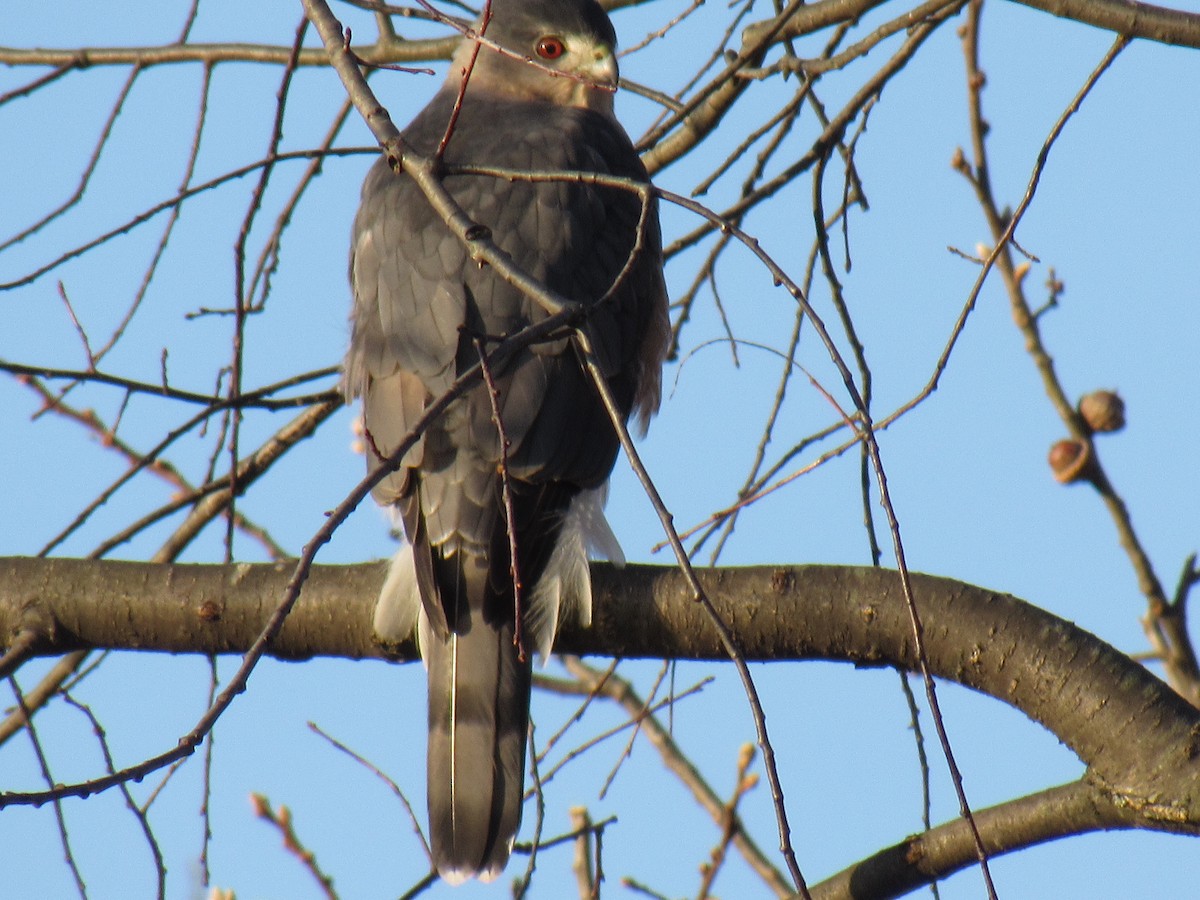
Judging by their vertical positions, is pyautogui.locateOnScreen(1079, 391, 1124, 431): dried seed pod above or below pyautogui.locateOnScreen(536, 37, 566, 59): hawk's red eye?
below

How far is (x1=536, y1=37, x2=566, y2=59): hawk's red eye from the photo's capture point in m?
5.29

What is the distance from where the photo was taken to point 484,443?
3547mm

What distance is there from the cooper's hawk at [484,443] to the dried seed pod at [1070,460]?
→ 1287mm

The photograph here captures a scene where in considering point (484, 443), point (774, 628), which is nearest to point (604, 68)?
point (484, 443)

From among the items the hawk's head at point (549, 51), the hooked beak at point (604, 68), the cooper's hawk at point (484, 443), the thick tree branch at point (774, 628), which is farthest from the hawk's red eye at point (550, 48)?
the thick tree branch at point (774, 628)

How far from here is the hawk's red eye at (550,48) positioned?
17.3 ft

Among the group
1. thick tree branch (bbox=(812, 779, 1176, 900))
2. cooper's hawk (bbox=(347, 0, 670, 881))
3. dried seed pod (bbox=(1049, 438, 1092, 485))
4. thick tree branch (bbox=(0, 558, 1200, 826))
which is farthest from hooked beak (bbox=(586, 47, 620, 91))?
thick tree branch (bbox=(812, 779, 1176, 900))

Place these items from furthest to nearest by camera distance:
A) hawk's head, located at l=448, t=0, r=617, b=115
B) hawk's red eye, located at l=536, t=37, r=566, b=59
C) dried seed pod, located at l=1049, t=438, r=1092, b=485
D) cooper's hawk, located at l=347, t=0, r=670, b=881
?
hawk's red eye, located at l=536, t=37, r=566, b=59
hawk's head, located at l=448, t=0, r=617, b=115
dried seed pod, located at l=1049, t=438, r=1092, b=485
cooper's hawk, located at l=347, t=0, r=670, b=881

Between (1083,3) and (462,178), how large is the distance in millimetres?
1692

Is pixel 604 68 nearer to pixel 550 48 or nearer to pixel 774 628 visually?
pixel 550 48

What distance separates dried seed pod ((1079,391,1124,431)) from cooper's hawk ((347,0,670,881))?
143cm

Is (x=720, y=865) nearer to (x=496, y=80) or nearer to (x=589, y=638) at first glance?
(x=589, y=638)

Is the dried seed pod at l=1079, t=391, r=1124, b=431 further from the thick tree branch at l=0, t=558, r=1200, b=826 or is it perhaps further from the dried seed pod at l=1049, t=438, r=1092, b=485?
the thick tree branch at l=0, t=558, r=1200, b=826

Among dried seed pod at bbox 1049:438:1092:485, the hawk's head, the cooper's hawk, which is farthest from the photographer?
the hawk's head
